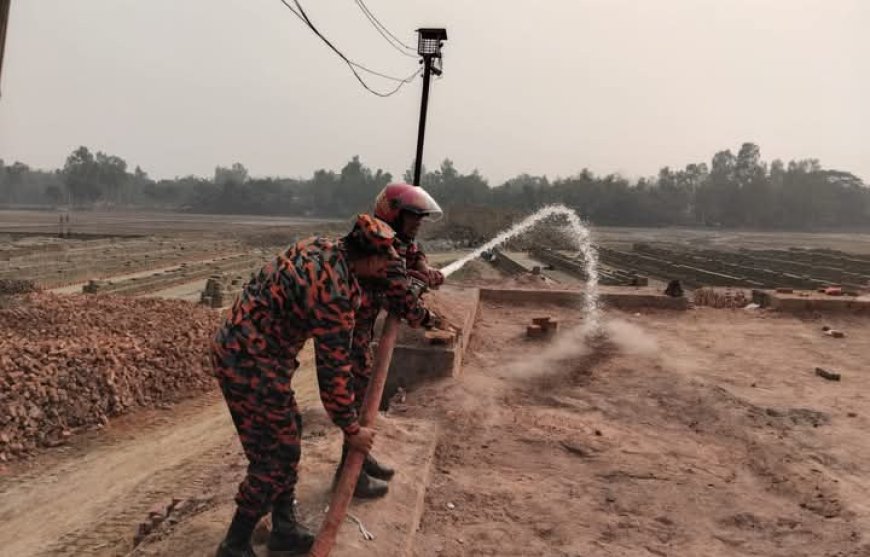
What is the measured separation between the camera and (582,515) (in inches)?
158

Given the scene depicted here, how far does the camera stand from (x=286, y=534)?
9.88 feet

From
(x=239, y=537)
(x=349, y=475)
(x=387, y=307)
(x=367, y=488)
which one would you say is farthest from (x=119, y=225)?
(x=349, y=475)

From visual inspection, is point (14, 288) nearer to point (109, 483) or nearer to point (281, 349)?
point (109, 483)

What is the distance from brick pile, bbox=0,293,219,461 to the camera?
7.98 m

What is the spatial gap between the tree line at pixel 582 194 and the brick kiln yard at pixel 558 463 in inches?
2351

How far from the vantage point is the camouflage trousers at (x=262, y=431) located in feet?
9.12

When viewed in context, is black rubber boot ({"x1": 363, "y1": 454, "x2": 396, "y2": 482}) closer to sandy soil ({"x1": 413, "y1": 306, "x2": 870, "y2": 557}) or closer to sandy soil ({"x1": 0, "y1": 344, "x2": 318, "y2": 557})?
sandy soil ({"x1": 413, "y1": 306, "x2": 870, "y2": 557})

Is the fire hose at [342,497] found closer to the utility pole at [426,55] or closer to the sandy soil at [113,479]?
the sandy soil at [113,479]

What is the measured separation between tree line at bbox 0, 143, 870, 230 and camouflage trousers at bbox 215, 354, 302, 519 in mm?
64719

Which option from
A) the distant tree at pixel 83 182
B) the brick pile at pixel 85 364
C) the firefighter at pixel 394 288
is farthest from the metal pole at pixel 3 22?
the distant tree at pixel 83 182

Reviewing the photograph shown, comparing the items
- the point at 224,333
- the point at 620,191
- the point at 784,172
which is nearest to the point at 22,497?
the point at 224,333

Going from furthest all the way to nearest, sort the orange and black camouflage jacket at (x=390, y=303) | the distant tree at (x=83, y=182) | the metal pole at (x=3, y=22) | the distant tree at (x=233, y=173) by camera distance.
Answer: the distant tree at (x=233, y=173)
the distant tree at (x=83, y=182)
the metal pole at (x=3, y=22)
the orange and black camouflage jacket at (x=390, y=303)

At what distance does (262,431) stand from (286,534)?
21.7 inches

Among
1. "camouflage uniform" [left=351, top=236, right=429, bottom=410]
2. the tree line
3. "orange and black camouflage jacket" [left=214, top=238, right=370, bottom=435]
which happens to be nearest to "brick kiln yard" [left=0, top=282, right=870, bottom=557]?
"camouflage uniform" [left=351, top=236, right=429, bottom=410]
